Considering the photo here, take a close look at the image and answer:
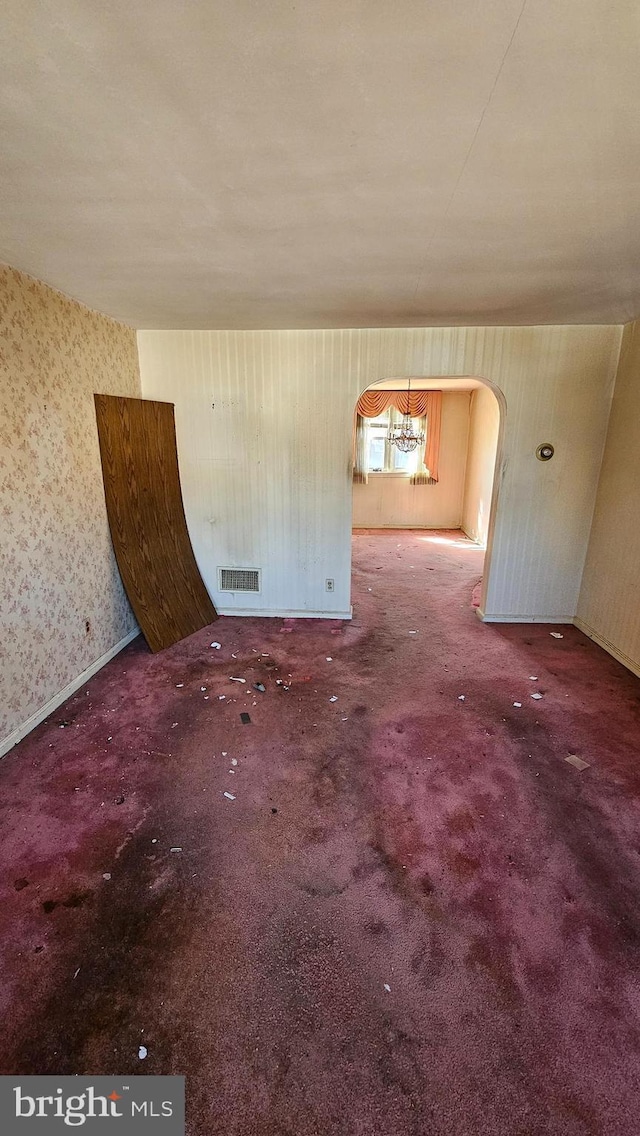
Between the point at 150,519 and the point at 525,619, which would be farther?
the point at 525,619

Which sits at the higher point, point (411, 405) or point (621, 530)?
point (411, 405)

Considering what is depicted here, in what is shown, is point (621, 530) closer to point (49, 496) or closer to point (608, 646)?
point (608, 646)

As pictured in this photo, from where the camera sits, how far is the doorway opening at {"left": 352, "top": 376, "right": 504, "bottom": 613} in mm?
7898

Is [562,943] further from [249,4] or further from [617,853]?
[249,4]

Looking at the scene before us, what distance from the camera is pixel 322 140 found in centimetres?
135

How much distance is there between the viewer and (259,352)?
152 inches

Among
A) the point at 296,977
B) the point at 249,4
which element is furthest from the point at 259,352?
the point at 296,977

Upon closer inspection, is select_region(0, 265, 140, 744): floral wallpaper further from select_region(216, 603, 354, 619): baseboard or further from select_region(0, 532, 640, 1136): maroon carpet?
select_region(216, 603, 354, 619): baseboard

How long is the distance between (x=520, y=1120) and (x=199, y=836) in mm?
1307

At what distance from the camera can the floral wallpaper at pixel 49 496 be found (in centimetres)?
249

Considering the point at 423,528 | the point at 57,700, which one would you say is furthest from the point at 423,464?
the point at 57,700

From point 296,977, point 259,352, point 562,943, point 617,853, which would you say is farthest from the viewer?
point 259,352

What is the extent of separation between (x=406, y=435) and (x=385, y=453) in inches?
32.6

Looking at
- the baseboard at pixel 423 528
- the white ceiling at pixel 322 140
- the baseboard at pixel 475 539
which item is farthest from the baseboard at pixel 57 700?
→ the baseboard at pixel 423 528
